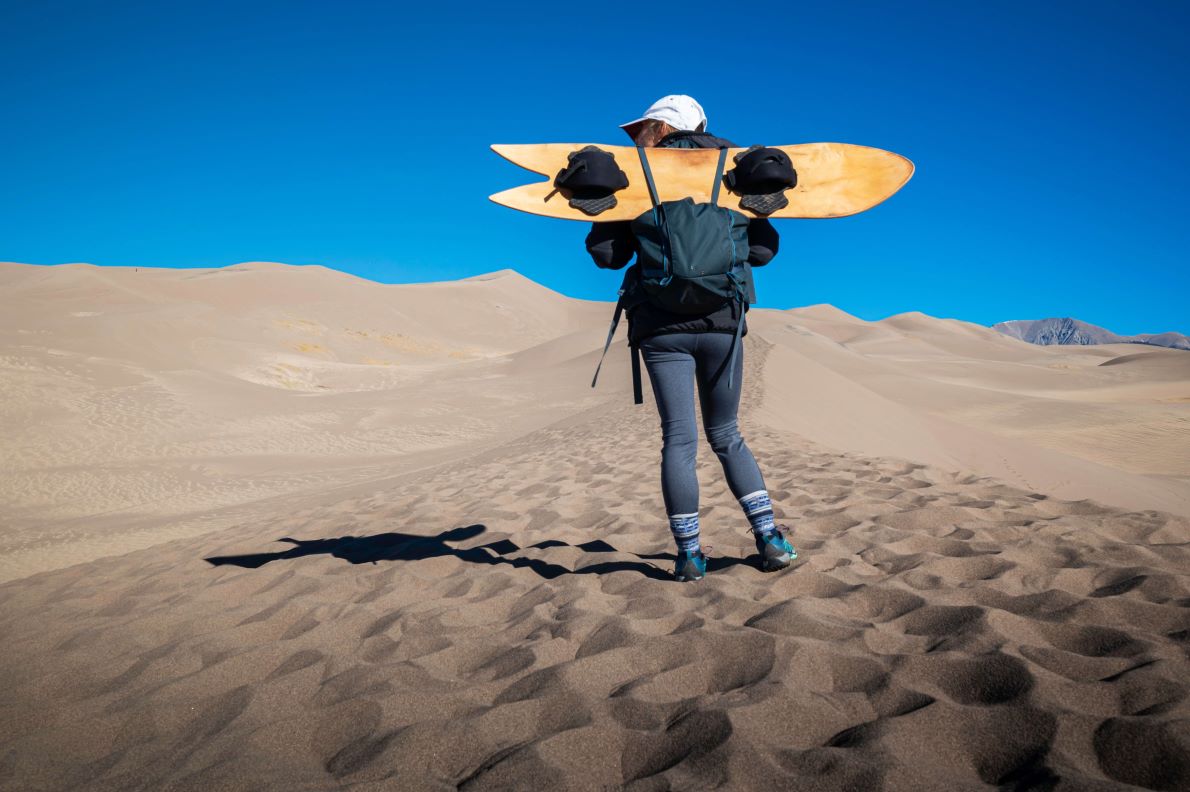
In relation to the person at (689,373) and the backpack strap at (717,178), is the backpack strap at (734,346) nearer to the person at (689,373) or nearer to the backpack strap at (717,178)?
the person at (689,373)

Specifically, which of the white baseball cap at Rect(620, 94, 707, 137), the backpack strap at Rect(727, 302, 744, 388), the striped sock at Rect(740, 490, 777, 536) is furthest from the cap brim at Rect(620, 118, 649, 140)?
the striped sock at Rect(740, 490, 777, 536)

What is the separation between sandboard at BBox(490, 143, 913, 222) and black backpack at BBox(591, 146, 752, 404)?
0.08 meters

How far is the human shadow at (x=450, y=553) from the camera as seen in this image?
11.3 feet

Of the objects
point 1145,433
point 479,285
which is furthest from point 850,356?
point 479,285

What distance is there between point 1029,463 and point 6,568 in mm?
13176

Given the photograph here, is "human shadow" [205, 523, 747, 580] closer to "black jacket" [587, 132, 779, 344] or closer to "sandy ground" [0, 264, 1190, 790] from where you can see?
"sandy ground" [0, 264, 1190, 790]

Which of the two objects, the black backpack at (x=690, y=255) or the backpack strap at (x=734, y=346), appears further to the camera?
the backpack strap at (x=734, y=346)

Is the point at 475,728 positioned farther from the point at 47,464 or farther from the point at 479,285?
the point at 479,285

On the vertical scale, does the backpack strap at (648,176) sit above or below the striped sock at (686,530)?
above

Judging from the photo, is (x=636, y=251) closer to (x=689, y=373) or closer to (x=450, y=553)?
(x=689, y=373)

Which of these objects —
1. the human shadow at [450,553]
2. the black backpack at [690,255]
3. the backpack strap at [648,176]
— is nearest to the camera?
the black backpack at [690,255]

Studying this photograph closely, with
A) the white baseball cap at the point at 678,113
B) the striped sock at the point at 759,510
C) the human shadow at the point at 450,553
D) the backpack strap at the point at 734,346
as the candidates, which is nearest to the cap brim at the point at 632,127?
the white baseball cap at the point at 678,113

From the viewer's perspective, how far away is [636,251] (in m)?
2.94

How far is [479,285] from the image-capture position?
7200cm
